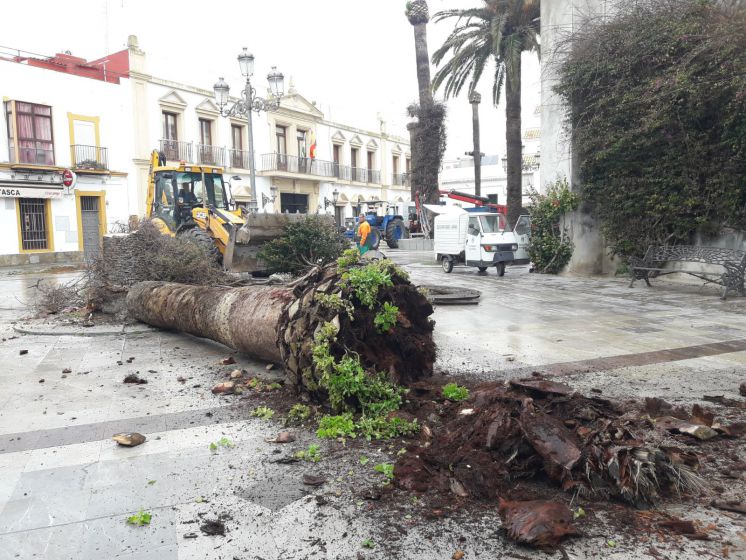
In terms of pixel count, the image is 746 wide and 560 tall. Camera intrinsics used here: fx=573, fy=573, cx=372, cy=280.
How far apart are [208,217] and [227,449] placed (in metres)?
10.7

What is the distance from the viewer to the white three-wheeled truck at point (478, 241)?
50.5 feet

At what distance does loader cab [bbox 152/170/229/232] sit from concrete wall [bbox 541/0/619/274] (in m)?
9.07

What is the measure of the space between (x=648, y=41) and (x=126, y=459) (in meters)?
13.0

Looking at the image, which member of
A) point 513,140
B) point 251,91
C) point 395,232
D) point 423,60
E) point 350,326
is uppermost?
point 423,60

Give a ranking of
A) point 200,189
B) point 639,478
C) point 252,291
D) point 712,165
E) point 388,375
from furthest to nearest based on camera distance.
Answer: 1. point 200,189
2. point 712,165
3. point 252,291
4. point 388,375
5. point 639,478

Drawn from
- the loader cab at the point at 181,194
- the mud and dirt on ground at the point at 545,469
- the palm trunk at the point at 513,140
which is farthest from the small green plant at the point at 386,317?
the palm trunk at the point at 513,140

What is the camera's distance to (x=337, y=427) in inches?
155

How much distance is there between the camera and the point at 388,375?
4.36 m

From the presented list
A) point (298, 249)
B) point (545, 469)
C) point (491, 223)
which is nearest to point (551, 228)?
point (491, 223)

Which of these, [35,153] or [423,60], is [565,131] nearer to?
[423,60]

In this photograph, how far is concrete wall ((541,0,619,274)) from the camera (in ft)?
47.6

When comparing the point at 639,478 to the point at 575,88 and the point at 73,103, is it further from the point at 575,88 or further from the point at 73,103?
the point at 73,103

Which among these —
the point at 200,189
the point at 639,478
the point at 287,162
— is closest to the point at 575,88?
the point at 200,189

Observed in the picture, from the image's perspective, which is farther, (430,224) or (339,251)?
(430,224)
